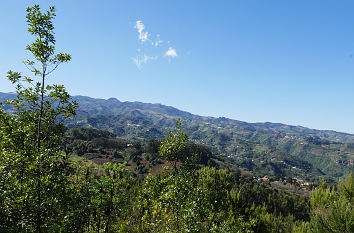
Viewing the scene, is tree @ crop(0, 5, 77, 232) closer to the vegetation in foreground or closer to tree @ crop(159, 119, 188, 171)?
the vegetation in foreground

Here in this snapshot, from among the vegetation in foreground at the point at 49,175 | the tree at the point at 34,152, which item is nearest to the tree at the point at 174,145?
the vegetation in foreground at the point at 49,175

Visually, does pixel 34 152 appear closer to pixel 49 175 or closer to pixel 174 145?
pixel 49 175

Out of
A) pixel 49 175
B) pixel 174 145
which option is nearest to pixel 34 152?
pixel 49 175

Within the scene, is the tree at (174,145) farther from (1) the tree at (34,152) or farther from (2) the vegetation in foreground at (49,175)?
(1) the tree at (34,152)

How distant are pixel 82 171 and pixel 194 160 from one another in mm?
6842

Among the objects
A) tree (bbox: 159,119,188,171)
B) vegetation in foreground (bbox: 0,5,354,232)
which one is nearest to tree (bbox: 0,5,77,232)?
vegetation in foreground (bbox: 0,5,354,232)

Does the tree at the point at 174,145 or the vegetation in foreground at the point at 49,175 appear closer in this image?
the vegetation in foreground at the point at 49,175

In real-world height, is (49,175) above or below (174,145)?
below

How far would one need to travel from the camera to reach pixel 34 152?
25.2 ft

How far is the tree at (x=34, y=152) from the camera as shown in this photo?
23.7ft

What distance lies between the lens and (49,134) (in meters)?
8.95

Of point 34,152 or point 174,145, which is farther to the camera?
point 174,145

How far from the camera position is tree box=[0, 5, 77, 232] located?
7227 millimetres

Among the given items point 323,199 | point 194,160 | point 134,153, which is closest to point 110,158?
point 134,153
